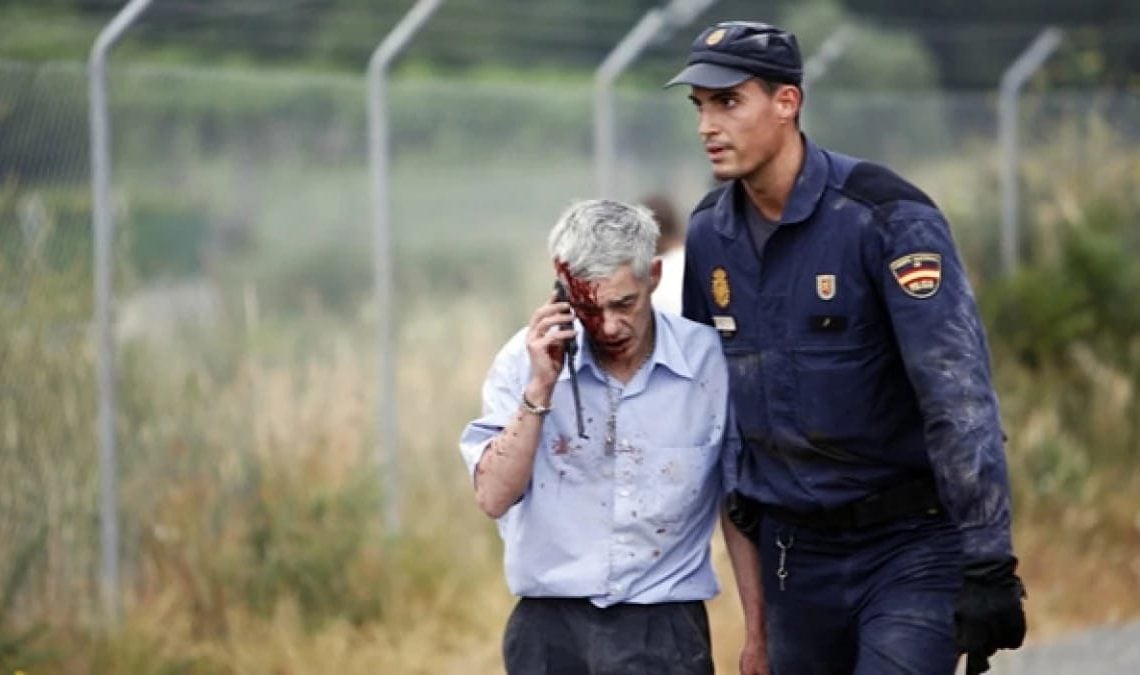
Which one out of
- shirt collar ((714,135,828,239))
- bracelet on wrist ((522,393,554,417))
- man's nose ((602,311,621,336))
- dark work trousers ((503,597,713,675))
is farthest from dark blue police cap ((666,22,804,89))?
dark work trousers ((503,597,713,675))

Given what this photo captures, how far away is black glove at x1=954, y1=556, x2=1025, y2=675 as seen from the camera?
475 cm

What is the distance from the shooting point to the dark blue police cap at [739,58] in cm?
516

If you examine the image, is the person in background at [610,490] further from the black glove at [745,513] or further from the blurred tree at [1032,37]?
the blurred tree at [1032,37]

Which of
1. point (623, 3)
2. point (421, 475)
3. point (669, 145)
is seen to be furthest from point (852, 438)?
point (623, 3)

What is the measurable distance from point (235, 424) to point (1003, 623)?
4.58 meters

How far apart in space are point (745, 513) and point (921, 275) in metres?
0.76

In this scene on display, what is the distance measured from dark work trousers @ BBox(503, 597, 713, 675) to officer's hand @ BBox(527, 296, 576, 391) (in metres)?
0.56

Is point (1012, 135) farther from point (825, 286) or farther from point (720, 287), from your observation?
point (825, 286)

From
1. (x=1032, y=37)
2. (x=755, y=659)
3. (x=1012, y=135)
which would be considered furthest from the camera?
(x=1032, y=37)

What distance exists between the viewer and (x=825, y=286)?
514cm

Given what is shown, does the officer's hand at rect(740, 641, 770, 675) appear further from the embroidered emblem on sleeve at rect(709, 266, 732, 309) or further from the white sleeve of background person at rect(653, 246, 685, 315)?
the white sleeve of background person at rect(653, 246, 685, 315)

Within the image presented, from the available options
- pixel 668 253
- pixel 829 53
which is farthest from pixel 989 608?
pixel 829 53

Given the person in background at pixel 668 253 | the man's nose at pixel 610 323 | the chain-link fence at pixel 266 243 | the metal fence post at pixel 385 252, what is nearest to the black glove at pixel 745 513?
the man's nose at pixel 610 323

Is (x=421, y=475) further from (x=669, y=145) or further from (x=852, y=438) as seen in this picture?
(x=852, y=438)
